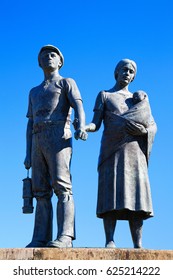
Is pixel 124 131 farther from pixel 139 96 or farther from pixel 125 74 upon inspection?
pixel 125 74

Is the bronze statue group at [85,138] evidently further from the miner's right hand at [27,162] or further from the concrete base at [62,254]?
the concrete base at [62,254]

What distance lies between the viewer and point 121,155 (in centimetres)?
1145

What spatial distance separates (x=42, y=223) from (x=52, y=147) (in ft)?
4.07

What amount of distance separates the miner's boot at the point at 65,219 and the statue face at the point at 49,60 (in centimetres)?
228

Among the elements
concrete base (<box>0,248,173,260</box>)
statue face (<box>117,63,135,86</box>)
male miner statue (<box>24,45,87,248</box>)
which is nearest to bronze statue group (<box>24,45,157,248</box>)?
male miner statue (<box>24,45,87,248</box>)

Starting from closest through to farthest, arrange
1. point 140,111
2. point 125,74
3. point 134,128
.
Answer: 1. point 134,128
2. point 140,111
3. point 125,74

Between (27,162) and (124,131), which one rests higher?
(124,131)

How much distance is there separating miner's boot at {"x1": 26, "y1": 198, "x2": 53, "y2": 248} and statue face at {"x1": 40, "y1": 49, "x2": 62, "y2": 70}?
2265 mm

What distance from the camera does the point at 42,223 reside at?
1123 cm

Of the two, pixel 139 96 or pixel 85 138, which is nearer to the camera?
pixel 85 138

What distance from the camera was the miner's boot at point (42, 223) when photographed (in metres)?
11.2

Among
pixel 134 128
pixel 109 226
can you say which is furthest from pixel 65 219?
pixel 134 128

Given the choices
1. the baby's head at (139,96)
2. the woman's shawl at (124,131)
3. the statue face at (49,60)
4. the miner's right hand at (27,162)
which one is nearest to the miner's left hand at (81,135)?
the woman's shawl at (124,131)
